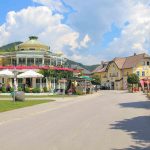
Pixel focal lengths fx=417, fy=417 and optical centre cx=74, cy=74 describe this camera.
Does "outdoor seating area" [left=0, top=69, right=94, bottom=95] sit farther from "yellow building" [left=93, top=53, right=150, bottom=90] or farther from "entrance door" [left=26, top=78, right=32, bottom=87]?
"yellow building" [left=93, top=53, right=150, bottom=90]

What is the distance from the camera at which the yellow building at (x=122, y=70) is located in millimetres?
109750

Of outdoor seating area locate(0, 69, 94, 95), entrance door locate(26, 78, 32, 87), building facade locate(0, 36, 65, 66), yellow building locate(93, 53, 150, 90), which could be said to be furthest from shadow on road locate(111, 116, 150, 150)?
yellow building locate(93, 53, 150, 90)

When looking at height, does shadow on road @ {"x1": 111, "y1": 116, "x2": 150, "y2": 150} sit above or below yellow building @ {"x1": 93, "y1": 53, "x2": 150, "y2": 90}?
below

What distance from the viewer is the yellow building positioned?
110 metres

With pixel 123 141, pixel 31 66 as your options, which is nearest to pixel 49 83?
pixel 31 66

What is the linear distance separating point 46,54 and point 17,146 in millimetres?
58669

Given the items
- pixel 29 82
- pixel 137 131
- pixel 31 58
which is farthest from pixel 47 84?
pixel 137 131

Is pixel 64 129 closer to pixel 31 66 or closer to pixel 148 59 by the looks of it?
pixel 31 66

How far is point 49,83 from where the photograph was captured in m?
63.3

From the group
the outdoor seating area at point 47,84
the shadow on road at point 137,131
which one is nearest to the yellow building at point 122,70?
the outdoor seating area at point 47,84

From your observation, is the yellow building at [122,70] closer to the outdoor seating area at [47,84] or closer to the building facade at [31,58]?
the building facade at [31,58]

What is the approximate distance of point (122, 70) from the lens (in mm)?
117000

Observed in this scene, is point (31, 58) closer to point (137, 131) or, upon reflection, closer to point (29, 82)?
point (29, 82)

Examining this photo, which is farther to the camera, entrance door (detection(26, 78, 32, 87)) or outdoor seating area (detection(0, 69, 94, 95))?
entrance door (detection(26, 78, 32, 87))
